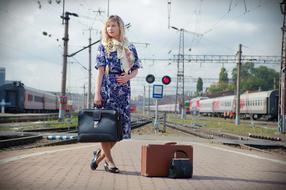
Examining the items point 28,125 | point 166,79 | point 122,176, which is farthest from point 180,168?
point 28,125

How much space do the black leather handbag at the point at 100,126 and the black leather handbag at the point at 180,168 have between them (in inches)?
32.7

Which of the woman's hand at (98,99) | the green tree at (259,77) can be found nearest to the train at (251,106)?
the green tree at (259,77)

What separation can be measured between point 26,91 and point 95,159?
44.8m

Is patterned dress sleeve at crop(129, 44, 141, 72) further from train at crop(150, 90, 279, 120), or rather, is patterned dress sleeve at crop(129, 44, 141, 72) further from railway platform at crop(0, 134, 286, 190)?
train at crop(150, 90, 279, 120)

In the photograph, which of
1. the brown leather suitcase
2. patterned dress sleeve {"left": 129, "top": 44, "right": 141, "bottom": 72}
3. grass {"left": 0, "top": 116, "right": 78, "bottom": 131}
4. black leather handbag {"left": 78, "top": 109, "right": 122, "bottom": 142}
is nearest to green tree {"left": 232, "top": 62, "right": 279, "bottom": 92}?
grass {"left": 0, "top": 116, "right": 78, "bottom": 131}

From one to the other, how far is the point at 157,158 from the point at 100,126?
0.91m

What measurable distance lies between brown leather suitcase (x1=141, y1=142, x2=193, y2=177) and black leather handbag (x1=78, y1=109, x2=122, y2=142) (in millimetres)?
505

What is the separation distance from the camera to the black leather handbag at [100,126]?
6221 millimetres

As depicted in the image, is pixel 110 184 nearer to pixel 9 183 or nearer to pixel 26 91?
pixel 9 183

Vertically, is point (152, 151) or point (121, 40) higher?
point (121, 40)

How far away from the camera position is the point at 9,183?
18.8 feet

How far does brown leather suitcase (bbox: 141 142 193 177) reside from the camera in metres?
6.50

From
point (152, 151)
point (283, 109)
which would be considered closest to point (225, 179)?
point (152, 151)

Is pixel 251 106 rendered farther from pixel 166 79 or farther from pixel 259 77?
pixel 166 79
